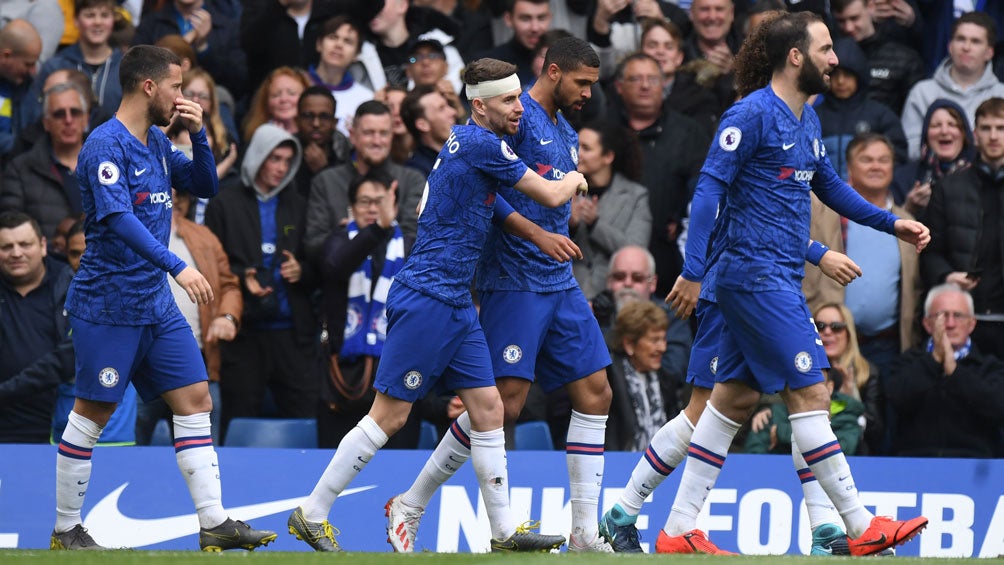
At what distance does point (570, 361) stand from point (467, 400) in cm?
62

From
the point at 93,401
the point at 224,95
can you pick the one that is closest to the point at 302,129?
the point at 224,95

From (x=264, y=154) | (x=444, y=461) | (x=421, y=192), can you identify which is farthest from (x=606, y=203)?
(x=444, y=461)

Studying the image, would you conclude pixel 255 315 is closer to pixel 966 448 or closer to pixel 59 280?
pixel 59 280

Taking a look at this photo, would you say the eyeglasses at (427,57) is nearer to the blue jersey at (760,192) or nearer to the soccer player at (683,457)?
the soccer player at (683,457)

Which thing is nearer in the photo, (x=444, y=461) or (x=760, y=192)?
(x=760, y=192)

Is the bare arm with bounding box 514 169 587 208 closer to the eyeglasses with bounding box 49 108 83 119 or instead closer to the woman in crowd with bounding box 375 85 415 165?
the woman in crowd with bounding box 375 85 415 165

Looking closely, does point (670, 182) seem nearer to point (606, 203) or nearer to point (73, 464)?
point (606, 203)

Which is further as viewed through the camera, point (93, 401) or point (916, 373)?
point (916, 373)

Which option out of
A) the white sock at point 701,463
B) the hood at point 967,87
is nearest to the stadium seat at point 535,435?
the white sock at point 701,463

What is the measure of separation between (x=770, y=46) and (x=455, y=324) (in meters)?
2.07

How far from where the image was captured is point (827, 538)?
8.02m

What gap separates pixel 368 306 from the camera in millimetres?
10828

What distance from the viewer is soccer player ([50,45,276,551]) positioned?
799 cm

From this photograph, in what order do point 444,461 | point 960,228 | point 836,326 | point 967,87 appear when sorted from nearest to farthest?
point 444,461 → point 836,326 → point 960,228 → point 967,87
